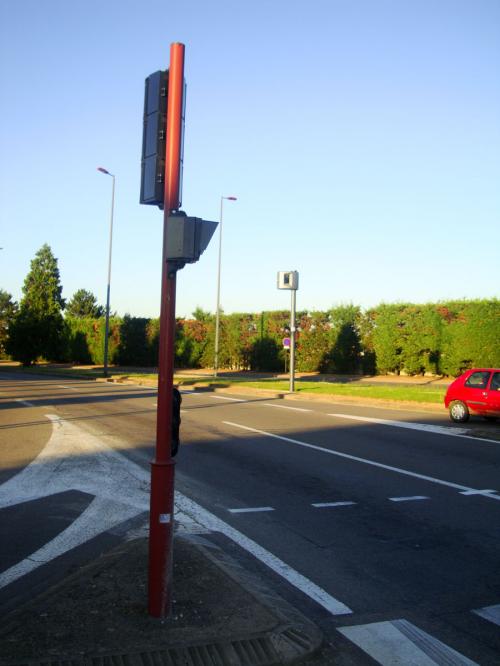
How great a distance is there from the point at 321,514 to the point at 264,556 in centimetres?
163

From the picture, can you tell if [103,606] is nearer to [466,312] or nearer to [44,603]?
[44,603]

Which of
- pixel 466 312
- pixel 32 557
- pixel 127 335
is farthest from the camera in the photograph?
pixel 127 335

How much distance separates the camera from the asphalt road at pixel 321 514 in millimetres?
4418

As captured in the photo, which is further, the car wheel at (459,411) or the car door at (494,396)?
the car wheel at (459,411)

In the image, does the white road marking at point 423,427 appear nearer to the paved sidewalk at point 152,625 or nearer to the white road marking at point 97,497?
the white road marking at point 97,497

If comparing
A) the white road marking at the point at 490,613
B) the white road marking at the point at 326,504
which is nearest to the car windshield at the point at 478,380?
the white road marking at the point at 326,504

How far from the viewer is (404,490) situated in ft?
27.1

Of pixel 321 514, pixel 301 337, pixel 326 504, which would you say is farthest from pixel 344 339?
pixel 321 514

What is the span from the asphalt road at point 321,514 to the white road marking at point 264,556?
2cm

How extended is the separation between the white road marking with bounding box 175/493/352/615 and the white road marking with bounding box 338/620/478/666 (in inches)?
12.7

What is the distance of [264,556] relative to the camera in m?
5.58

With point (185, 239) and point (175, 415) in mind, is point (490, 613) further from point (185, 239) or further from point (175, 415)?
point (185, 239)

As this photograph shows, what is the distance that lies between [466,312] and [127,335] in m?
27.2

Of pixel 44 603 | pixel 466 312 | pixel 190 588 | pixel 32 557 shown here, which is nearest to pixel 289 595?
pixel 190 588
